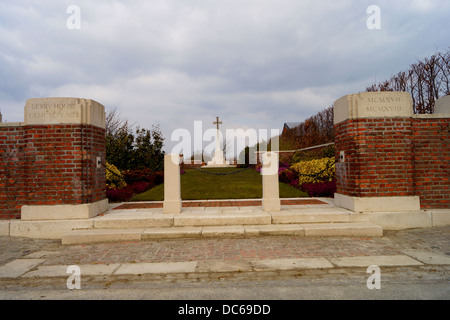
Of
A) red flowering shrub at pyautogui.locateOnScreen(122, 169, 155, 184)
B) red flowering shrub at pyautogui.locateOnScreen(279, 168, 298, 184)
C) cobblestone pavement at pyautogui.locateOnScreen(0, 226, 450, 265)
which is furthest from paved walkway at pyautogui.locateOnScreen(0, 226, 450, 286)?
red flowering shrub at pyautogui.locateOnScreen(279, 168, 298, 184)

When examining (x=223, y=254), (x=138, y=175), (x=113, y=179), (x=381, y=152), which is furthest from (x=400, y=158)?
(x=138, y=175)

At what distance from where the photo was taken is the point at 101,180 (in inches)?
271

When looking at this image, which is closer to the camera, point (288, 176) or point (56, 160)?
point (56, 160)

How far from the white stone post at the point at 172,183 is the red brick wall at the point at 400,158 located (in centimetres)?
419

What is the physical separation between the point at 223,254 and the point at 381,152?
4409mm

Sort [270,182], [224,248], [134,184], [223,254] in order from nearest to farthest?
[223,254], [224,248], [270,182], [134,184]

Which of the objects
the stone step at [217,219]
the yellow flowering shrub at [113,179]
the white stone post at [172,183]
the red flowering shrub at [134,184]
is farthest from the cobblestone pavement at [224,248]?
the yellow flowering shrub at [113,179]

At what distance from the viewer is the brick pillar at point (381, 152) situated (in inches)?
243

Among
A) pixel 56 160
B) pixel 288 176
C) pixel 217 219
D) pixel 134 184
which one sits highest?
pixel 56 160

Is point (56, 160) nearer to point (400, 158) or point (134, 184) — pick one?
point (134, 184)

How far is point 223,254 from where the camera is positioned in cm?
459

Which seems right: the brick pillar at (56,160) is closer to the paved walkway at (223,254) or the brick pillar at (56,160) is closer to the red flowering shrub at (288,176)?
the paved walkway at (223,254)

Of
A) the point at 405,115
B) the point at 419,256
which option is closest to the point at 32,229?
the point at 419,256
